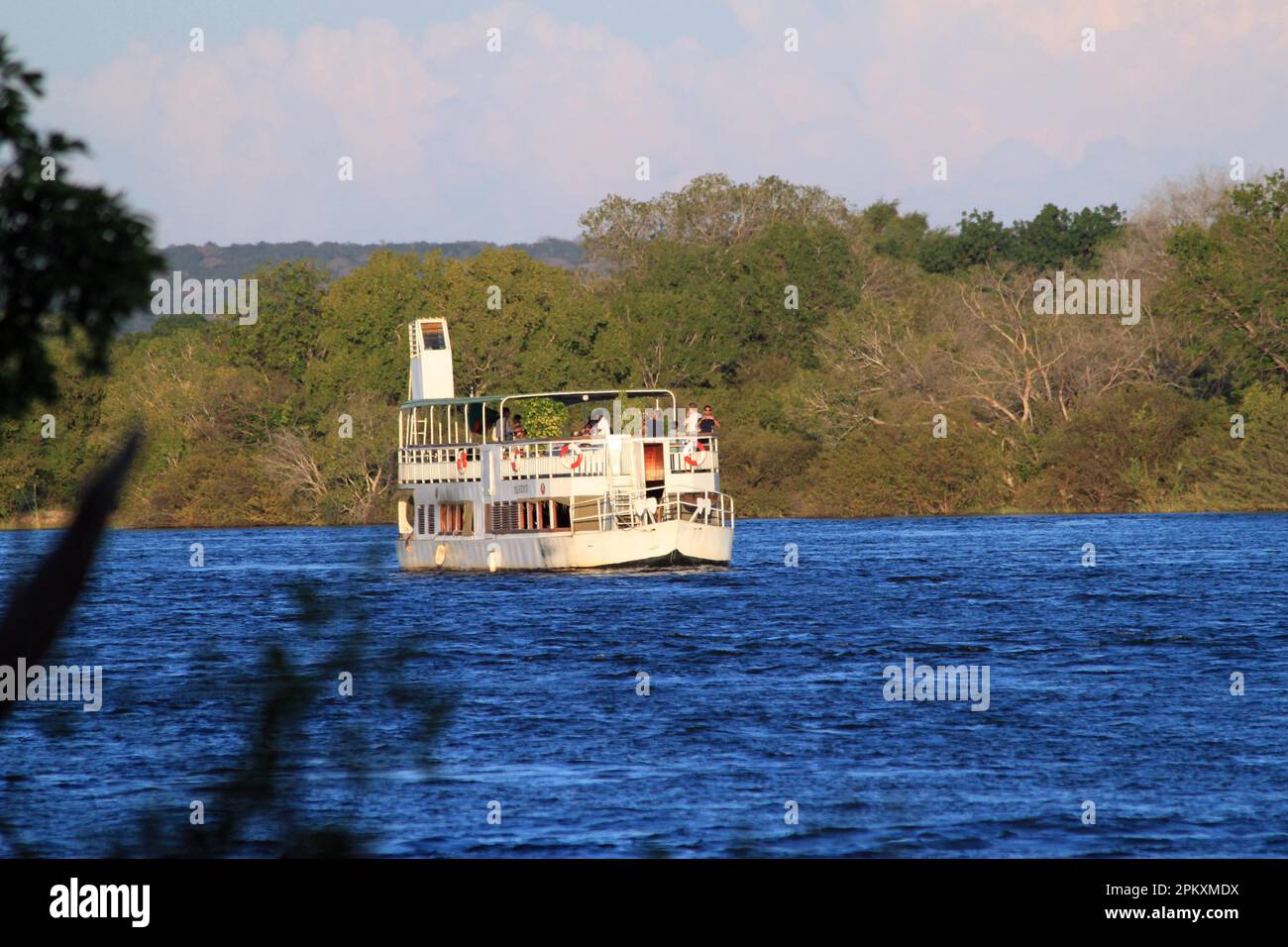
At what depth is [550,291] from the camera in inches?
4365

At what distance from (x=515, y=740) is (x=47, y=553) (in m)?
19.8

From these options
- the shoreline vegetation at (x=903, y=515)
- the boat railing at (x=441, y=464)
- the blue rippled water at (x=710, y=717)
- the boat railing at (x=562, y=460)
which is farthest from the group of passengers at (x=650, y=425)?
the shoreline vegetation at (x=903, y=515)

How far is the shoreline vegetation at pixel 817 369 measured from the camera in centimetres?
9544

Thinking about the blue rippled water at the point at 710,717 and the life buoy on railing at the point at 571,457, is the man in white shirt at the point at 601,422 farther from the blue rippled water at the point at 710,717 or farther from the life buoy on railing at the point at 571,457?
the blue rippled water at the point at 710,717

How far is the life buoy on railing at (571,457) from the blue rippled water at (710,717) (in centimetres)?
356

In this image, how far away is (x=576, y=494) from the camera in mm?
56656

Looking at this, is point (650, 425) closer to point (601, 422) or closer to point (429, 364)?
point (601, 422)

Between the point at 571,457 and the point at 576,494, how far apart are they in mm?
1195

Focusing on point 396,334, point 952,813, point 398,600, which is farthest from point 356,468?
point 952,813

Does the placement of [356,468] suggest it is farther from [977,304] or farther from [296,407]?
[977,304]

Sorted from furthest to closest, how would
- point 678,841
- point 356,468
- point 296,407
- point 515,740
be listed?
point 296,407
point 356,468
point 515,740
point 678,841

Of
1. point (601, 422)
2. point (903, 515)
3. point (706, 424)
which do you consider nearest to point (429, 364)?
point (706, 424)

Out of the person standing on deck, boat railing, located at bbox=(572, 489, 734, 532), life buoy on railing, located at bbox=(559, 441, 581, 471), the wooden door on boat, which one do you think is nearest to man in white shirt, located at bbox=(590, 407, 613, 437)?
life buoy on railing, located at bbox=(559, 441, 581, 471)

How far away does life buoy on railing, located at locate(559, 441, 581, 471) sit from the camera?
56.2m
